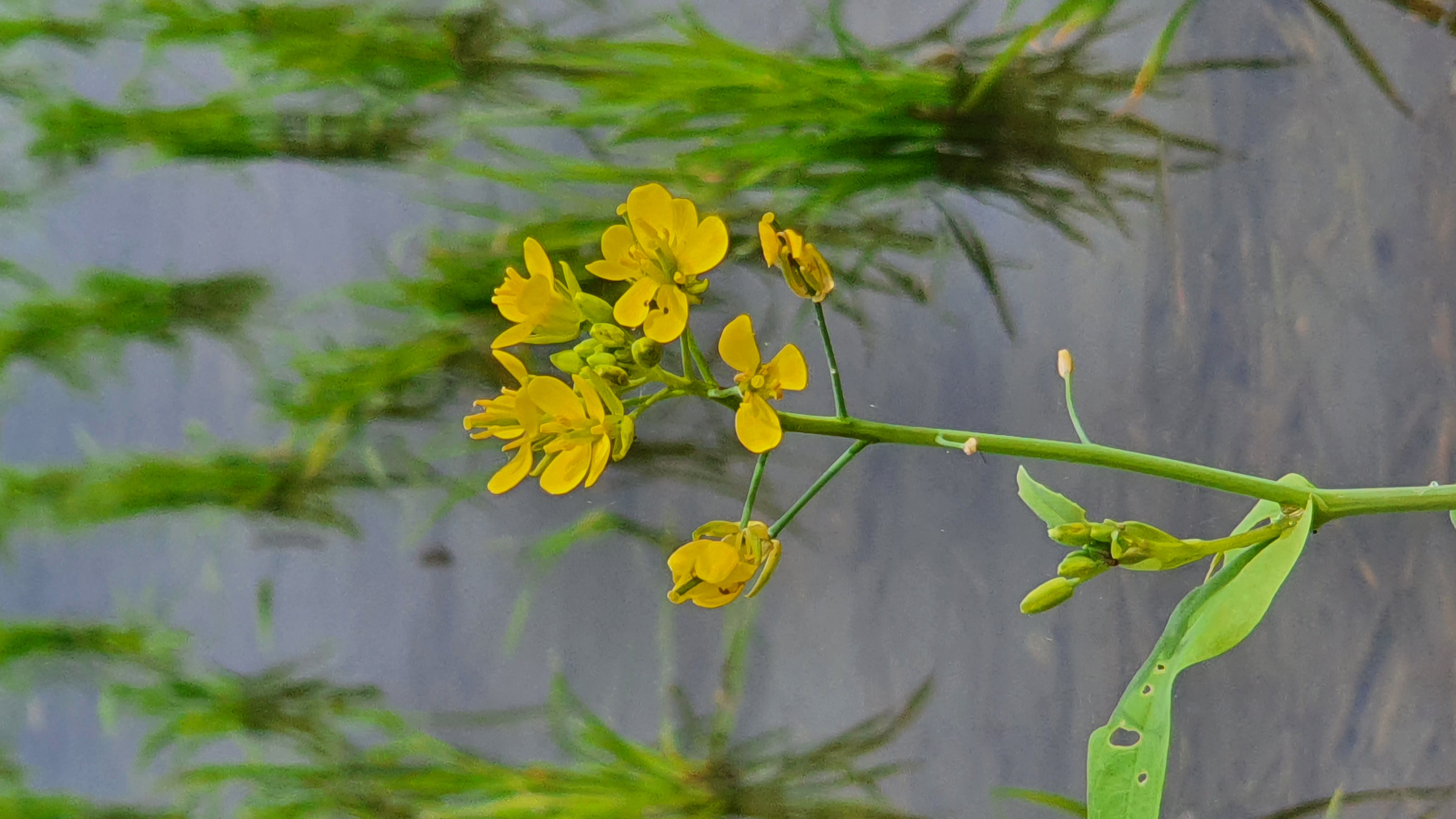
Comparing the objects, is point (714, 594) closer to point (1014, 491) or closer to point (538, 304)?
point (538, 304)

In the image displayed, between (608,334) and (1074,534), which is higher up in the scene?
(608,334)

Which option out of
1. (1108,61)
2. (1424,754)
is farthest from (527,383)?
(1424,754)

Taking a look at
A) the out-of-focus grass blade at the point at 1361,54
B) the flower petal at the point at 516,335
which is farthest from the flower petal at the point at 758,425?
the out-of-focus grass blade at the point at 1361,54

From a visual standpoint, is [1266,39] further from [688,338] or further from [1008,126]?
[688,338]

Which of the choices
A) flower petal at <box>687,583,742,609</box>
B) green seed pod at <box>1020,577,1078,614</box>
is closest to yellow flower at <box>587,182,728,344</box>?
flower petal at <box>687,583,742,609</box>

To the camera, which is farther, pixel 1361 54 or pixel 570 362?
pixel 1361 54

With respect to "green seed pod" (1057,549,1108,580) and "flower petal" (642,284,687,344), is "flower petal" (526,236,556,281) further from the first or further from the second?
"green seed pod" (1057,549,1108,580)

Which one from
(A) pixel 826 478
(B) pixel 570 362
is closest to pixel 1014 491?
(A) pixel 826 478
